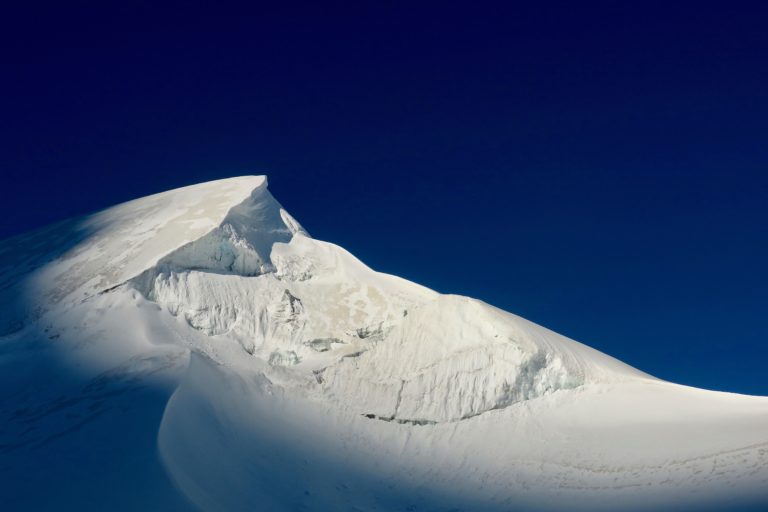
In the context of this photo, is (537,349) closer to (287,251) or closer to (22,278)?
(287,251)

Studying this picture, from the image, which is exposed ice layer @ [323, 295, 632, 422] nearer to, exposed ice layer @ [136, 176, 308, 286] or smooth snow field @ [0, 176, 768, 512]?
smooth snow field @ [0, 176, 768, 512]

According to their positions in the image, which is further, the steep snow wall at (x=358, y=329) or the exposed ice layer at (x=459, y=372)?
the steep snow wall at (x=358, y=329)

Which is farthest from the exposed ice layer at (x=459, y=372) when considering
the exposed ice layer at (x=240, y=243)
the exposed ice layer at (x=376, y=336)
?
the exposed ice layer at (x=240, y=243)

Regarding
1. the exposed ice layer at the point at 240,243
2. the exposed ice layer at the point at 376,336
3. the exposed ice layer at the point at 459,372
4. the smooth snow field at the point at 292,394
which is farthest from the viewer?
the exposed ice layer at the point at 240,243

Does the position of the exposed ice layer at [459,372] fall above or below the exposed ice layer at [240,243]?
below

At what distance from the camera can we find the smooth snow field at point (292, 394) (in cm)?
2859

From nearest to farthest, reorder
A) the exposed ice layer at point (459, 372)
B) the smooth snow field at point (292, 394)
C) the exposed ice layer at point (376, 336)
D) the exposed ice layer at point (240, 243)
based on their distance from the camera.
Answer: the smooth snow field at point (292, 394)
the exposed ice layer at point (459, 372)
the exposed ice layer at point (376, 336)
the exposed ice layer at point (240, 243)

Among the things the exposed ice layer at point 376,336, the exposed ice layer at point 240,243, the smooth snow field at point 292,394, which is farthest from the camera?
the exposed ice layer at point 240,243

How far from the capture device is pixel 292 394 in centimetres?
3778

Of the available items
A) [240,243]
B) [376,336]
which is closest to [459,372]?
[376,336]

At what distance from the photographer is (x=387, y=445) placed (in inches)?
1406

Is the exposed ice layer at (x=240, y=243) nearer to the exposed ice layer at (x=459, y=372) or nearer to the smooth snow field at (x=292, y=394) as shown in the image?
the smooth snow field at (x=292, y=394)

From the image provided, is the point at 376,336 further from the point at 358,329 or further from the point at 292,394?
the point at 292,394

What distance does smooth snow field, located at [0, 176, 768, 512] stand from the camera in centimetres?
2859
